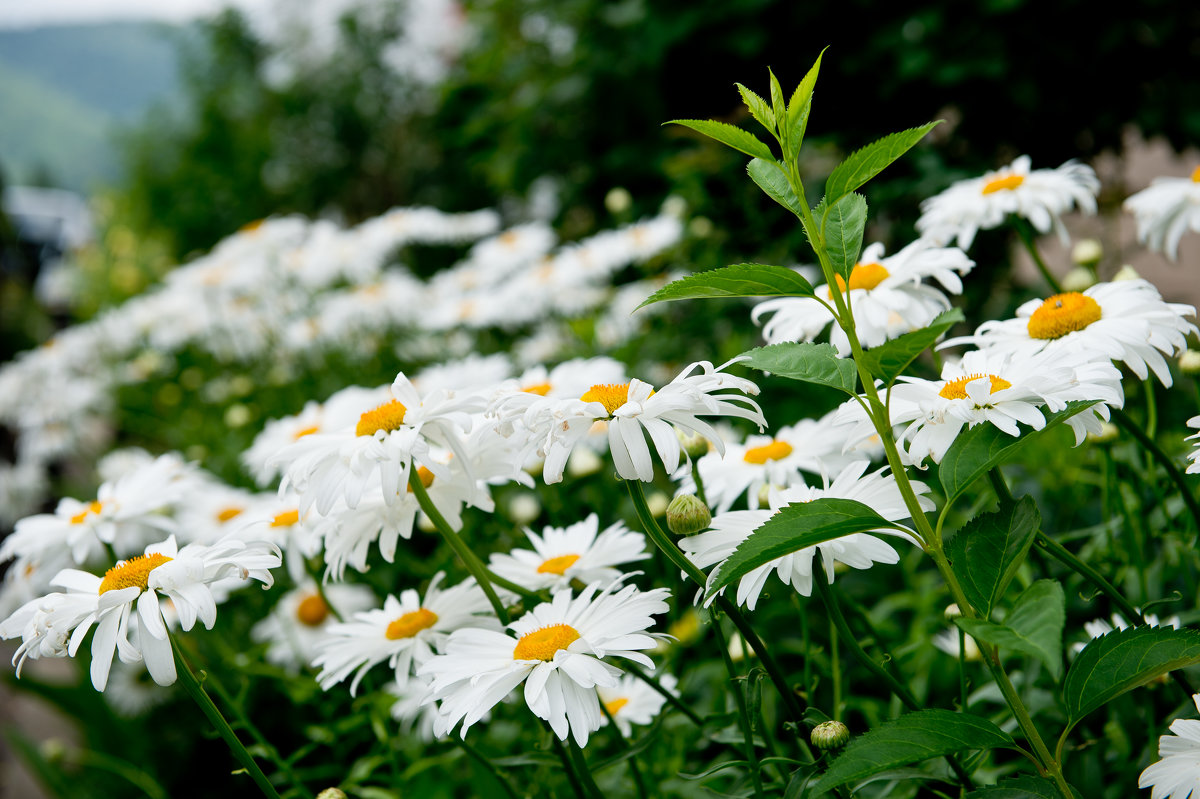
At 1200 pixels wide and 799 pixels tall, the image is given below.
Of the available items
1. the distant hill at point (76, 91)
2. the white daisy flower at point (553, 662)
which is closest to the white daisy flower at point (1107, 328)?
the white daisy flower at point (553, 662)

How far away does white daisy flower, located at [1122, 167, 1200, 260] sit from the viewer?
4.59 feet

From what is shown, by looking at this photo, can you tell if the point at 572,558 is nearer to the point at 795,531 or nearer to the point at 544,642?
the point at 544,642

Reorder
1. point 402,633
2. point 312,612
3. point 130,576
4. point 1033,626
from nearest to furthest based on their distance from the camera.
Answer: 1. point 1033,626
2. point 130,576
3. point 402,633
4. point 312,612

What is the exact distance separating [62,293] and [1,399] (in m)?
3.00

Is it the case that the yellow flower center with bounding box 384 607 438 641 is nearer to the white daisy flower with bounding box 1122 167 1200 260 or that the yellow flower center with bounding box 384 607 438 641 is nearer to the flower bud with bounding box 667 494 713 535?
the flower bud with bounding box 667 494 713 535

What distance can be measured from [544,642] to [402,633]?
11.8 inches

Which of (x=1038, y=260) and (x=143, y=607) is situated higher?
(x=143, y=607)

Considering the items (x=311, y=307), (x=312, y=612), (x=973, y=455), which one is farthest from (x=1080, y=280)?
(x=311, y=307)

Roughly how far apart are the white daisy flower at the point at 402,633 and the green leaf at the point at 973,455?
1.84ft

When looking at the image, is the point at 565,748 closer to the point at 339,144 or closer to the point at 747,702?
the point at 747,702

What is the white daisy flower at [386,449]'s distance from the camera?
3.11ft

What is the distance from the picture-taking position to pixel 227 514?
6.25 ft

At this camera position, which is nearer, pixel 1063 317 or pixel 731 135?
pixel 731 135

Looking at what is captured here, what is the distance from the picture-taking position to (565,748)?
1.05m
